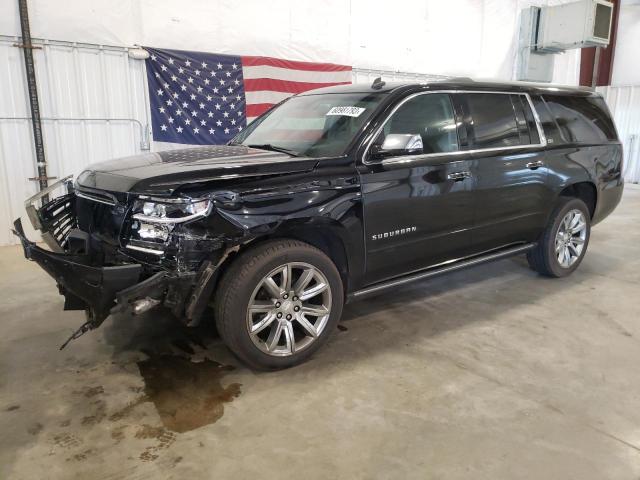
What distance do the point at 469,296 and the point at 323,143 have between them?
196cm

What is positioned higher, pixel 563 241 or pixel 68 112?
pixel 68 112

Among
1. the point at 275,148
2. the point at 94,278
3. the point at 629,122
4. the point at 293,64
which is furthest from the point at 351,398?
the point at 629,122

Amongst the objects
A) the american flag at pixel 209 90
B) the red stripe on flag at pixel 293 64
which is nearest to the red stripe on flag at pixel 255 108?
the american flag at pixel 209 90

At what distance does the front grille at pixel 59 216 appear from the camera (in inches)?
123

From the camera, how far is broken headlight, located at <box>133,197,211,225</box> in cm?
248

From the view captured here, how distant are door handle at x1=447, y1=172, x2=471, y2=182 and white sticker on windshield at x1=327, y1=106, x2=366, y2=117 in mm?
771

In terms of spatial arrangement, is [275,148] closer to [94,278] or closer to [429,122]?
[429,122]

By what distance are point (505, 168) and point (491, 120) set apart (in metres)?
0.38

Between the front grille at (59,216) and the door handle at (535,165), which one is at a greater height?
the door handle at (535,165)

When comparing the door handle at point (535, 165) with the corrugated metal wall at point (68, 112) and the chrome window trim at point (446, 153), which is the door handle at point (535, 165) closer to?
the chrome window trim at point (446, 153)

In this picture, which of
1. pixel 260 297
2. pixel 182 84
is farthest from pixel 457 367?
pixel 182 84

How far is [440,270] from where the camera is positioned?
3.62 m

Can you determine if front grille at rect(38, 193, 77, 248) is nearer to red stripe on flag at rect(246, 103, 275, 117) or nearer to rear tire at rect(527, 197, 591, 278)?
rear tire at rect(527, 197, 591, 278)

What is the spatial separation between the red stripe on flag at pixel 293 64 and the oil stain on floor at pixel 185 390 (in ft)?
17.3
